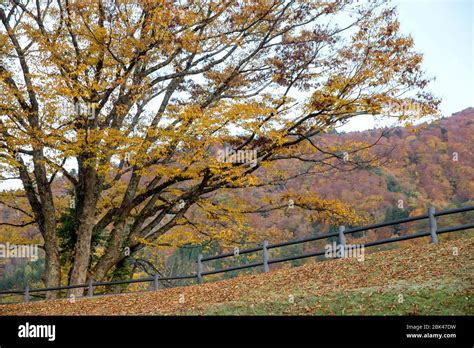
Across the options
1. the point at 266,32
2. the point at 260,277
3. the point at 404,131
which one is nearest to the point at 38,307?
the point at 260,277

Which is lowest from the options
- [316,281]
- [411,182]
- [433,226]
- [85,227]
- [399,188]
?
[316,281]

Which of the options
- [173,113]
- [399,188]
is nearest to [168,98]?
[173,113]

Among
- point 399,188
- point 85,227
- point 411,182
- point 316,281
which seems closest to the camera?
point 316,281

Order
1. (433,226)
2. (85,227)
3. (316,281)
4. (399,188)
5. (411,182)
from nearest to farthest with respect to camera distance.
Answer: (316,281) → (433,226) → (85,227) → (399,188) → (411,182)

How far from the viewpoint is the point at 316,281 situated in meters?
14.9

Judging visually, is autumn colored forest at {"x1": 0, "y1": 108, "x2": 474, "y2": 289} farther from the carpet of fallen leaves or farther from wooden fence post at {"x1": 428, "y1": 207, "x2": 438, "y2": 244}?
wooden fence post at {"x1": 428, "y1": 207, "x2": 438, "y2": 244}

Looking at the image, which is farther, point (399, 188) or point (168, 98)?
point (399, 188)

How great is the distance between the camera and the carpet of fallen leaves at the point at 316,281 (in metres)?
13.4

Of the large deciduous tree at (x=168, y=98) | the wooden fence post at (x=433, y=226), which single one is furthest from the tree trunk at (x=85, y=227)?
the wooden fence post at (x=433, y=226)

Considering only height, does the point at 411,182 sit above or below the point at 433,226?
above

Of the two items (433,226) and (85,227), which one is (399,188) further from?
(433,226)

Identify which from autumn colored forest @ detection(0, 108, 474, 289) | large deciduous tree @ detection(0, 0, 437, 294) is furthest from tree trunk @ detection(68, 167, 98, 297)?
autumn colored forest @ detection(0, 108, 474, 289)

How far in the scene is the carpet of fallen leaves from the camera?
43.8 feet
